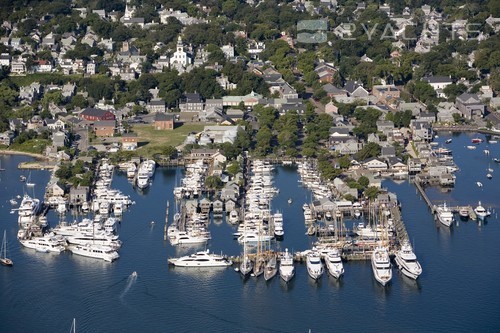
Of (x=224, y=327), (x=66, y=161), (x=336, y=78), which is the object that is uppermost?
(x=336, y=78)

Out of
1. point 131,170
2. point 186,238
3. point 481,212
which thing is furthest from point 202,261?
point 131,170

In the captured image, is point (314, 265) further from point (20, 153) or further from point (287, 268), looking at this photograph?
point (20, 153)

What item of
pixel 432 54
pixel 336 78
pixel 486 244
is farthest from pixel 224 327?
pixel 432 54

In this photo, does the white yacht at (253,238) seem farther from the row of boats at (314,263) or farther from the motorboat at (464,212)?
the motorboat at (464,212)

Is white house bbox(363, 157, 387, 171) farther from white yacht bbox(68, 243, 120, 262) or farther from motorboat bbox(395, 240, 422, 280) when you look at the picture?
Answer: white yacht bbox(68, 243, 120, 262)

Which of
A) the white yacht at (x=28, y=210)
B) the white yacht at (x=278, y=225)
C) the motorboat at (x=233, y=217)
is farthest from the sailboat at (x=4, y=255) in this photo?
the white yacht at (x=278, y=225)

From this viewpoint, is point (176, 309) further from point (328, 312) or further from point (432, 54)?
point (432, 54)
